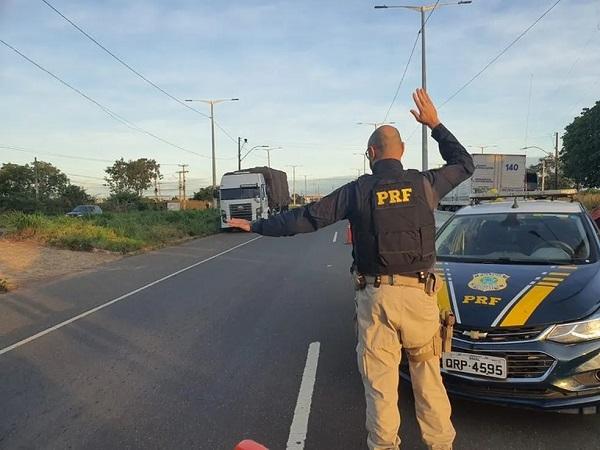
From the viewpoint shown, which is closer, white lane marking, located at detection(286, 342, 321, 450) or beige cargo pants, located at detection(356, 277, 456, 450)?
beige cargo pants, located at detection(356, 277, 456, 450)

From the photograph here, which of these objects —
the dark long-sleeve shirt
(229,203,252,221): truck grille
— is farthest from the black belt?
(229,203,252,221): truck grille

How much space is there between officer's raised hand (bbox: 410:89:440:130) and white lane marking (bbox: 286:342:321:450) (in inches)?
87.1

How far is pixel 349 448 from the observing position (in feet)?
11.9

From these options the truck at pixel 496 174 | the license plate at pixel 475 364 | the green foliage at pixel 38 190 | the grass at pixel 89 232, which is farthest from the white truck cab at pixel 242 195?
the license plate at pixel 475 364

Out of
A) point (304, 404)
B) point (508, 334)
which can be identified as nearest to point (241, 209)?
point (304, 404)

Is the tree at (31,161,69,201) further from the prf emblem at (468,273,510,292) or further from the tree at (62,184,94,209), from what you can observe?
the prf emblem at (468,273,510,292)

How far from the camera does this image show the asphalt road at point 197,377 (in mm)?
3881

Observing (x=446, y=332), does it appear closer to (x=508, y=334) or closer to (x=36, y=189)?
(x=508, y=334)

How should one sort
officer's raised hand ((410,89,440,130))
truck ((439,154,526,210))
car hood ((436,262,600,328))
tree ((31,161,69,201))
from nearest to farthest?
1. officer's raised hand ((410,89,440,130))
2. car hood ((436,262,600,328))
3. truck ((439,154,526,210))
4. tree ((31,161,69,201))

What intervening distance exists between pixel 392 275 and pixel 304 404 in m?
1.67

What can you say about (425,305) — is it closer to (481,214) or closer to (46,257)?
(481,214)

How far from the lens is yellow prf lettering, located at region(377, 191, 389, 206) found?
319 cm

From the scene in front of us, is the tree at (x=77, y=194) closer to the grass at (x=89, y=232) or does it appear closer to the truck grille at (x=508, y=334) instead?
the grass at (x=89, y=232)

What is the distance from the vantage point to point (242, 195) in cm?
2966
